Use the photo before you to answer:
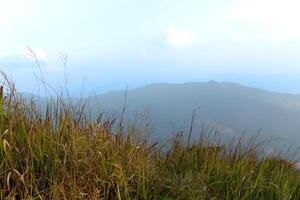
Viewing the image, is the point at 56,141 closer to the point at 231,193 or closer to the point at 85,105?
the point at 85,105

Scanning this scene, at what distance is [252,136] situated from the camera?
7.16 meters

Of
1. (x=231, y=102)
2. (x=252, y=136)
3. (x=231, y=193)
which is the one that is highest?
(x=252, y=136)

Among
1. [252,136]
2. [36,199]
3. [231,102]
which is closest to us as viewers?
[36,199]

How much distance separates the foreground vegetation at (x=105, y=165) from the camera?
4805 millimetres

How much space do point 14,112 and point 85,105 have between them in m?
0.88

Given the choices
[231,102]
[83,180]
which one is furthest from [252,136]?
[231,102]

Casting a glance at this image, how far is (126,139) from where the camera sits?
5.85 m

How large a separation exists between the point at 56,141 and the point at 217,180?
190cm

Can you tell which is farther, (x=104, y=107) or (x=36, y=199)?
(x=104, y=107)

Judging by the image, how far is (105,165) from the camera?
514cm

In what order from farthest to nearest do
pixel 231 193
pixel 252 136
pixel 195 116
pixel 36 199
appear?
pixel 252 136
pixel 195 116
pixel 231 193
pixel 36 199

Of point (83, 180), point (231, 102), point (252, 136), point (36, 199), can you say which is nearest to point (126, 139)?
point (83, 180)

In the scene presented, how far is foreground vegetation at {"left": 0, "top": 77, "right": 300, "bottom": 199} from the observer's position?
4805 mm

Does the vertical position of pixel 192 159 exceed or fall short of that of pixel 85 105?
it falls short
